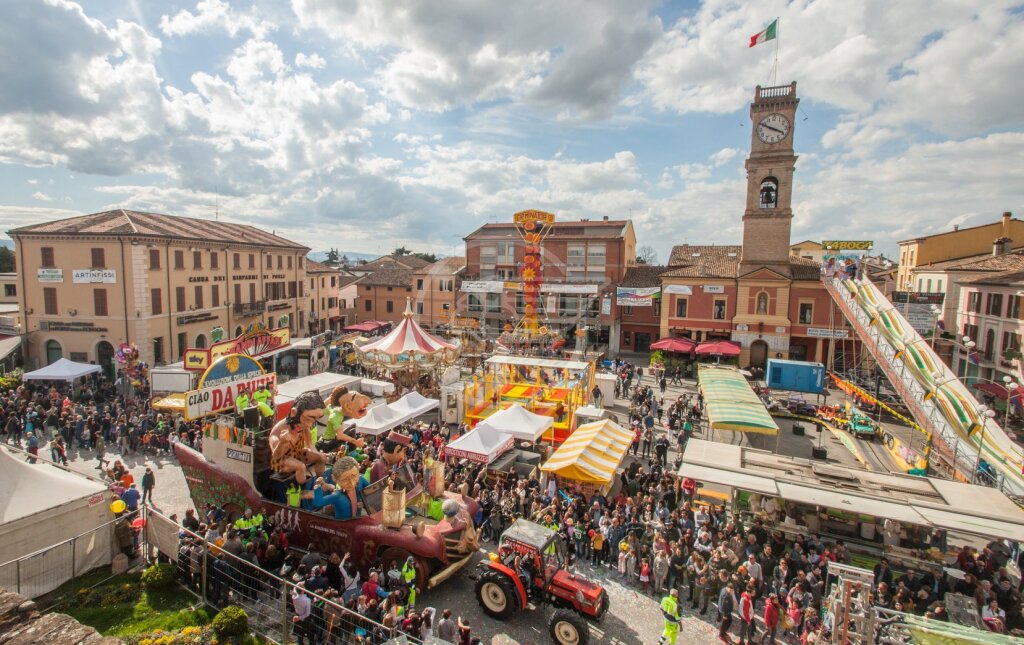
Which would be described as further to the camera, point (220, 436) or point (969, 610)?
point (220, 436)

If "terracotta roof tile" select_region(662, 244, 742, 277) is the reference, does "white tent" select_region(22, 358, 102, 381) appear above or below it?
below

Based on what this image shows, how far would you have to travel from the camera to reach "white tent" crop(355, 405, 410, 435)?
16.2m

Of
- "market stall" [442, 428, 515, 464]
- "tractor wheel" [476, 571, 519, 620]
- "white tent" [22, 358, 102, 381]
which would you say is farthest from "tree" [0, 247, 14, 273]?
"tractor wheel" [476, 571, 519, 620]

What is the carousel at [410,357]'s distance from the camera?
21.5 metres

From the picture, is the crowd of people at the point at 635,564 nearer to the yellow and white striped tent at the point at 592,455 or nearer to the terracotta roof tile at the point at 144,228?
the yellow and white striped tent at the point at 592,455

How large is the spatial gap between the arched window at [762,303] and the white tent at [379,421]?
975 inches

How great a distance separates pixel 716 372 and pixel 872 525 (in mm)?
12589

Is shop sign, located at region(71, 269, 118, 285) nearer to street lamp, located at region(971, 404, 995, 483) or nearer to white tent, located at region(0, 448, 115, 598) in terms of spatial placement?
white tent, located at region(0, 448, 115, 598)

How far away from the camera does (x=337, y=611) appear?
7430 millimetres

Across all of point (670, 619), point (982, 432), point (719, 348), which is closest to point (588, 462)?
point (670, 619)

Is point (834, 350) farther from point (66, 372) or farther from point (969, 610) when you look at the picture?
point (66, 372)

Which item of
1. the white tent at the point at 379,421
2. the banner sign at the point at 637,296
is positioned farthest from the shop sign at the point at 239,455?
the banner sign at the point at 637,296

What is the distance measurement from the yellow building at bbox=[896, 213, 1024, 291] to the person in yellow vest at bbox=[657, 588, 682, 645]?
39.3 m

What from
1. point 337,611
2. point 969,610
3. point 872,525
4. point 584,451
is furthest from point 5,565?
point 872,525
